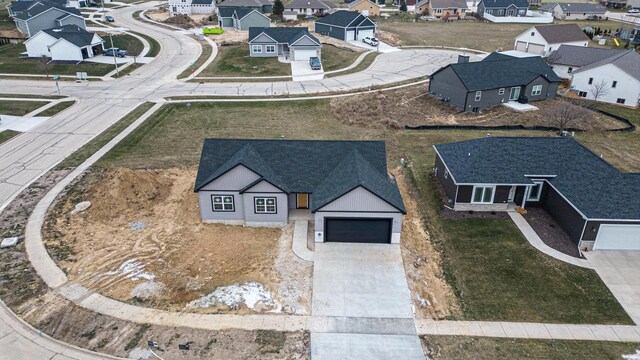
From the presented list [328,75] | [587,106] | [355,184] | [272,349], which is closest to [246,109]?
[328,75]

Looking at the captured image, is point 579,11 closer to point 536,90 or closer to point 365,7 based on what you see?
point 365,7

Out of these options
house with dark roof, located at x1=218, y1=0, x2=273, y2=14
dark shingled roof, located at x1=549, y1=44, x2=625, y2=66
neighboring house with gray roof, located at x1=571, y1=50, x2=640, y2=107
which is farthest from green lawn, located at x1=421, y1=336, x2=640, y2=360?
house with dark roof, located at x1=218, y1=0, x2=273, y2=14

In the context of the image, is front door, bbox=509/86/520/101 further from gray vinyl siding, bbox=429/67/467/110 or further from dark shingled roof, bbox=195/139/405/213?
dark shingled roof, bbox=195/139/405/213

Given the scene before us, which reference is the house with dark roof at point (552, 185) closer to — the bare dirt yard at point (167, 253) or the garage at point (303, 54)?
the bare dirt yard at point (167, 253)

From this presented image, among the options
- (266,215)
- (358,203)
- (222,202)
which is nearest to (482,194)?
(358,203)

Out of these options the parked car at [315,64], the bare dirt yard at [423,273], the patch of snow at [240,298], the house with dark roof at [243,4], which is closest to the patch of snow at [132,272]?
the patch of snow at [240,298]
